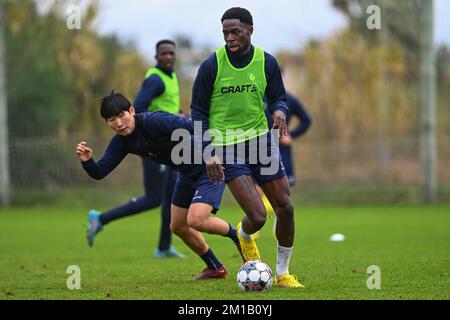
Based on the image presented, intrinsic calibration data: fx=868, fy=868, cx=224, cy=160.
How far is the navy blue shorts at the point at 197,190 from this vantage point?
307 inches

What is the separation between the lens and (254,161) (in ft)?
25.1

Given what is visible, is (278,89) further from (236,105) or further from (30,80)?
Result: (30,80)

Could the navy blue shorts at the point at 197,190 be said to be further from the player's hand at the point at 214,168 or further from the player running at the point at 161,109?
the player running at the point at 161,109

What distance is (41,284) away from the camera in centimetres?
802

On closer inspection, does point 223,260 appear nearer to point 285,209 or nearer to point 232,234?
point 232,234

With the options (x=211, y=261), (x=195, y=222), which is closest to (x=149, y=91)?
(x=211, y=261)

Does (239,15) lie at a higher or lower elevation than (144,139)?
higher

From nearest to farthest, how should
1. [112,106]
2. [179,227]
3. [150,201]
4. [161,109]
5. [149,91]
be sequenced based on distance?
1. [112,106]
2. [179,227]
3. [149,91]
4. [161,109]
5. [150,201]

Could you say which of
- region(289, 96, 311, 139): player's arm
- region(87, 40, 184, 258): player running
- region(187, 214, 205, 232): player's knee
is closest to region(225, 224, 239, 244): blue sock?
region(187, 214, 205, 232): player's knee

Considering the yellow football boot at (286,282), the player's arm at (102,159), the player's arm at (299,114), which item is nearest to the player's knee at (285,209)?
the yellow football boot at (286,282)

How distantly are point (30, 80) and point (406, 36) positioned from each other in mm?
13375

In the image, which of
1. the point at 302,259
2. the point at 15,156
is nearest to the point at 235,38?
the point at 302,259

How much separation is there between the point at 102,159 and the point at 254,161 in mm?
1365

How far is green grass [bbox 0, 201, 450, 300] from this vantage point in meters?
7.24
